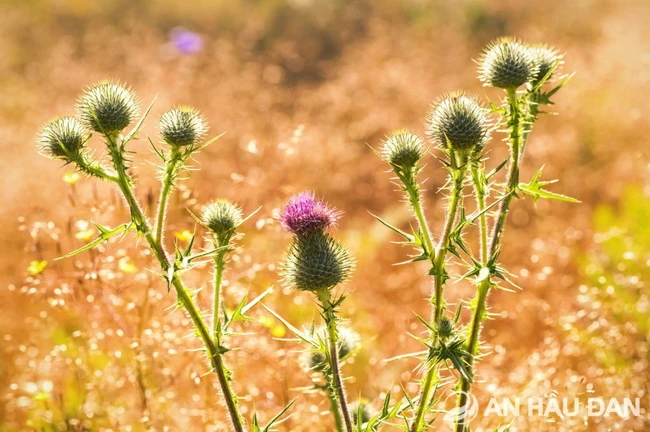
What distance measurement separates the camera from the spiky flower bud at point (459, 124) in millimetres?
2602

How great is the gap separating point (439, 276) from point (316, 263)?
0.55m

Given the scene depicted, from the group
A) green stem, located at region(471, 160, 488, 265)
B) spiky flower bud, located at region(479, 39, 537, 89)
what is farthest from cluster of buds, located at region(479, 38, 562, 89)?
green stem, located at region(471, 160, 488, 265)

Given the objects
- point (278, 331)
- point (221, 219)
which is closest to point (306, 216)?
point (221, 219)

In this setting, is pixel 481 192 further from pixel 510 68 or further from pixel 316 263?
pixel 316 263

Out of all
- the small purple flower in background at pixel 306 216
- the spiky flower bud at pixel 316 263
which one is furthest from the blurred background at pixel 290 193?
the small purple flower in background at pixel 306 216

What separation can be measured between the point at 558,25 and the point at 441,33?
1785 mm

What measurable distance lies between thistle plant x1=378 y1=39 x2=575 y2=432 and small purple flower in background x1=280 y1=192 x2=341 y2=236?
0.41 metres

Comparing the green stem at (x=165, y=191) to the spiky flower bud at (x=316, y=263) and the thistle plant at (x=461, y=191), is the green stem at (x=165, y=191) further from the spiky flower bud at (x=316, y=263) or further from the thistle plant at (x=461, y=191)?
the thistle plant at (x=461, y=191)

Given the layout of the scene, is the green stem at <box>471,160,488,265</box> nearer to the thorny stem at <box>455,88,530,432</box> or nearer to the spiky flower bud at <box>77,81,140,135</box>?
the thorny stem at <box>455,88,530,432</box>

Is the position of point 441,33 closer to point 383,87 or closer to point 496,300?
point 383,87

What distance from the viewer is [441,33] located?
10.0m

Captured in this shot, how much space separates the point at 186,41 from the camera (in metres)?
10.0

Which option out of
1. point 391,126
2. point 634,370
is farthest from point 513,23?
point 634,370

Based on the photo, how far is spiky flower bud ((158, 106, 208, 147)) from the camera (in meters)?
2.73
